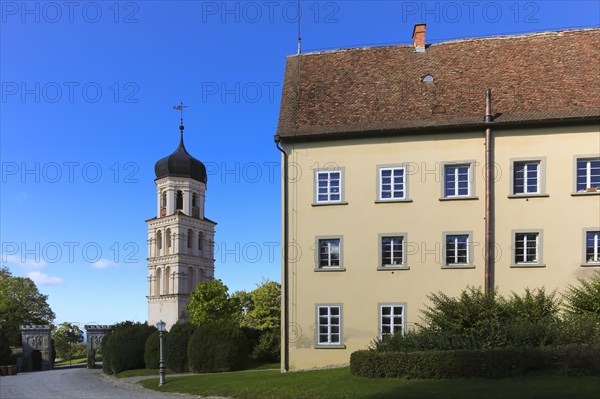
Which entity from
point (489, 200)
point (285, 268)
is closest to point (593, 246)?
point (489, 200)

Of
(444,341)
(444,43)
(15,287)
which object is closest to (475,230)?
(444,341)

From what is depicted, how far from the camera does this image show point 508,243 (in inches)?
1037

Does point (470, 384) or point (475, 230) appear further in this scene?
point (475, 230)

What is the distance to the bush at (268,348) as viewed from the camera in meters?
37.8

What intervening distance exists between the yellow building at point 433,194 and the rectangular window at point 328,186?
0.05 meters

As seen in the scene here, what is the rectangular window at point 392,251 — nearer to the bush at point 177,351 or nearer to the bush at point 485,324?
the bush at point 485,324

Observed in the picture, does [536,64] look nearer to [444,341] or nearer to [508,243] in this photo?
[508,243]

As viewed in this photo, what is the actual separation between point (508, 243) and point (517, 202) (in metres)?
1.89

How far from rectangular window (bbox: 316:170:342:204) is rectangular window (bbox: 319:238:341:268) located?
195 centimetres

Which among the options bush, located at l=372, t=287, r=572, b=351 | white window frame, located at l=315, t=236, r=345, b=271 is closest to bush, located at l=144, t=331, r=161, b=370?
white window frame, located at l=315, t=236, r=345, b=271

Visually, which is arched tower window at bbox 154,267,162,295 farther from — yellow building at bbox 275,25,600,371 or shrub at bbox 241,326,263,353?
yellow building at bbox 275,25,600,371

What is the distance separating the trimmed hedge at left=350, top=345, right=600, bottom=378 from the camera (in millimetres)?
18781

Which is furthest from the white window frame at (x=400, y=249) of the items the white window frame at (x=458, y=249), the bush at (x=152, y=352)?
the bush at (x=152, y=352)

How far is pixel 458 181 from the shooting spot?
89.4 ft
